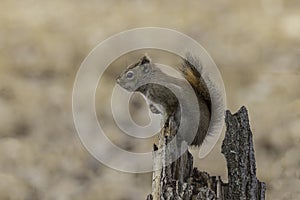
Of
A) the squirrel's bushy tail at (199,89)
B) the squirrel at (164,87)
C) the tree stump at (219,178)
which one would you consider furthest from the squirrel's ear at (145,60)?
the tree stump at (219,178)

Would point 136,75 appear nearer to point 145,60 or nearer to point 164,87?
point 145,60

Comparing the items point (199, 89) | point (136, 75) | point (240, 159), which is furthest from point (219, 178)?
point (136, 75)

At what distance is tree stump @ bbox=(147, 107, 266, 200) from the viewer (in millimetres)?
4121

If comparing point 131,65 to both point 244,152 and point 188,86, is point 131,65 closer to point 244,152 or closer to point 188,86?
point 188,86

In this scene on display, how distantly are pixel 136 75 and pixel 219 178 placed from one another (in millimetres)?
1169

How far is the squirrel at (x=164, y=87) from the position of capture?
4840 mm

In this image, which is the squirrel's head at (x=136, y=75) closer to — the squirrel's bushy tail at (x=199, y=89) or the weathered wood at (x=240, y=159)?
the squirrel's bushy tail at (x=199, y=89)

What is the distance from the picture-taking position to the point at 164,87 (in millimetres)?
4820

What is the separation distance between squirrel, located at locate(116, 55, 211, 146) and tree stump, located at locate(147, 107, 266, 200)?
470mm

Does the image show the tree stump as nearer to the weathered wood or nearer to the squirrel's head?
the weathered wood

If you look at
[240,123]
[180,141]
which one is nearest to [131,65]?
[180,141]

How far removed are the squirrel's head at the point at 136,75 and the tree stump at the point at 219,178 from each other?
663 millimetres

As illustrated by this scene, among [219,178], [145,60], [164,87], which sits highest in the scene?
[145,60]

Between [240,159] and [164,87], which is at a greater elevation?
[164,87]
